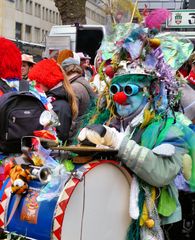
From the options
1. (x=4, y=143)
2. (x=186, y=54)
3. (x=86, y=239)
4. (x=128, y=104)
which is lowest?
(x=86, y=239)

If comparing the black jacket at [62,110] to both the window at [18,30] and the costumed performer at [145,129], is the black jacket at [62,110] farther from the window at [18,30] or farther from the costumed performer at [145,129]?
the window at [18,30]

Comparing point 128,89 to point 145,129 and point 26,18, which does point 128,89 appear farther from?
point 26,18

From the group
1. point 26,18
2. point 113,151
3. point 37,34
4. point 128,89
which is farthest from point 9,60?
point 37,34

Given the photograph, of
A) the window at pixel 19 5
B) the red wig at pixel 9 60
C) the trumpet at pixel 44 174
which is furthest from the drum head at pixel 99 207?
the window at pixel 19 5

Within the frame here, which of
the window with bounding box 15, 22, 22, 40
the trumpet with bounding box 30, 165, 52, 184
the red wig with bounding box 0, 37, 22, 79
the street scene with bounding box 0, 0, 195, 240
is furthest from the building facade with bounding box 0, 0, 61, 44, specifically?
the trumpet with bounding box 30, 165, 52, 184

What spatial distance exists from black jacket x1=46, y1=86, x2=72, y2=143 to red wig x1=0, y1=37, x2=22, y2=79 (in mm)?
588

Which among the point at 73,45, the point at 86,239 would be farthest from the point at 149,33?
the point at 73,45

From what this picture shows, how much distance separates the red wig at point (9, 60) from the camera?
3805 millimetres

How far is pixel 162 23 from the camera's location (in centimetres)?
313

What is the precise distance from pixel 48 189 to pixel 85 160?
24 centimetres

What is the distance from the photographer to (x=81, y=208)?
8.36ft

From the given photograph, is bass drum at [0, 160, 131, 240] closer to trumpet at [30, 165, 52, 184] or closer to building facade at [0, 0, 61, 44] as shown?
trumpet at [30, 165, 52, 184]

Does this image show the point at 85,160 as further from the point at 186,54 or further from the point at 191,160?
the point at 186,54

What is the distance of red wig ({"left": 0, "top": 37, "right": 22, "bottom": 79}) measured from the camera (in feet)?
12.5
